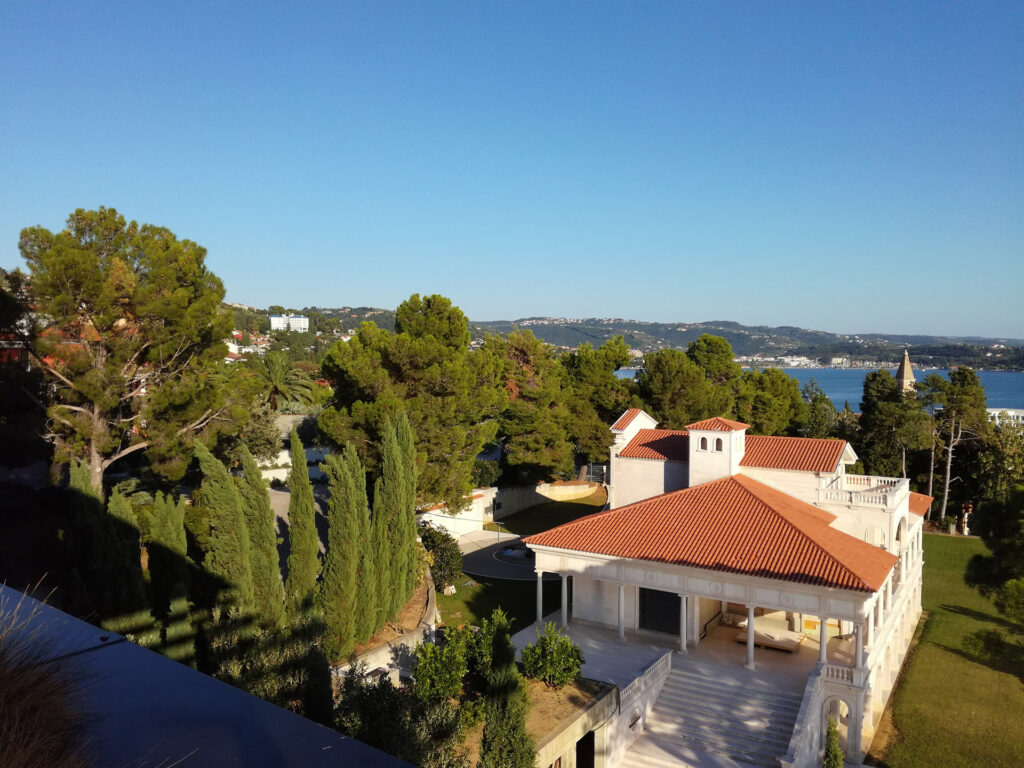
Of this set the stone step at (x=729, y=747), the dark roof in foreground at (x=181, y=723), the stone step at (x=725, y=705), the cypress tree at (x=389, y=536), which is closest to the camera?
the dark roof in foreground at (x=181, y=723)

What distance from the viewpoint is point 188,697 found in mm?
2561

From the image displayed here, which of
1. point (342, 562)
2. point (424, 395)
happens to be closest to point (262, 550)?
point (342, 562)

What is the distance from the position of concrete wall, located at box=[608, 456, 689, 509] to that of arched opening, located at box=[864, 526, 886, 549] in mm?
5946

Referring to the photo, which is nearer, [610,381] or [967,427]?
[967,427]

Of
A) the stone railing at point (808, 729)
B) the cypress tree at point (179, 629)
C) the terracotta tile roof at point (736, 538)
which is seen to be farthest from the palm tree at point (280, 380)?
the stone railing at point (808, 729)

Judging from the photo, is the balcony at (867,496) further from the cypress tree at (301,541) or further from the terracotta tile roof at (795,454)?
the cypress tree at (301,541)

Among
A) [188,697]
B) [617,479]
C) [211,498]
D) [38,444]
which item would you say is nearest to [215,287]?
[38,444]

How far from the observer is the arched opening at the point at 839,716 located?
1609 cm

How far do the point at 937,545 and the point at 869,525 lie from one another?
698 inches

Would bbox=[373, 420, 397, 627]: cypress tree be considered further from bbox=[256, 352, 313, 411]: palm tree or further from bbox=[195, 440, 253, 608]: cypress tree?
bbox=[256, 352, 313, 411]: palm tree

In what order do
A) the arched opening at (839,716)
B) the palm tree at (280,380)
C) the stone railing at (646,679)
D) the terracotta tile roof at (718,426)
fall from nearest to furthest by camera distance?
the stone railing at (646,679)
the arched opening at (839,716)
the terracotta tile roof at (718,426)
the palm tree at (280,380)

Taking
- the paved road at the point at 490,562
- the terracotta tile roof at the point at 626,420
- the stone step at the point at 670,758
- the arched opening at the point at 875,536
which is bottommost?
the paved road at the point at 490,562

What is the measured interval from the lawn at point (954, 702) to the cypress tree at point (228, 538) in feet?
48.9

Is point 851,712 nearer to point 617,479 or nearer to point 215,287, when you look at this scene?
point 617,479
